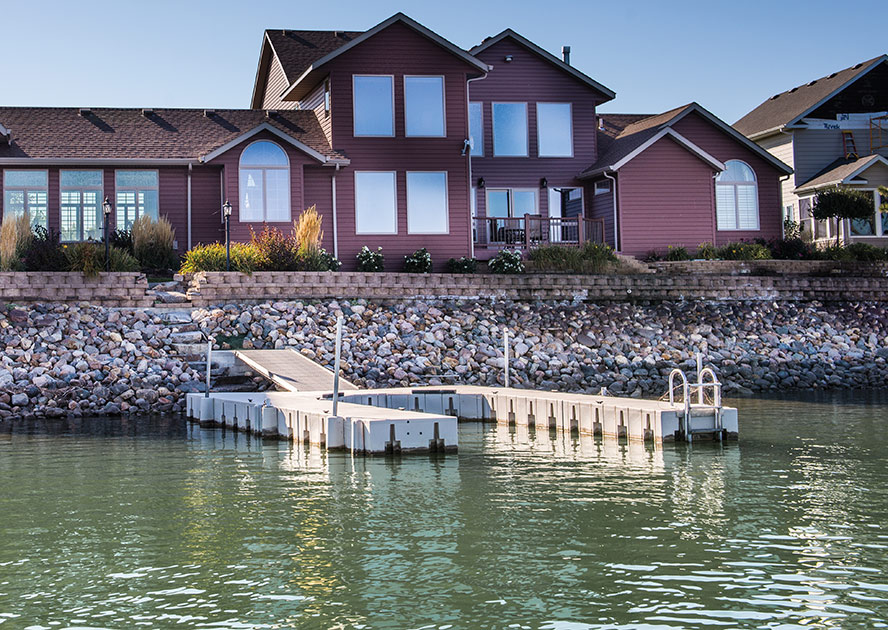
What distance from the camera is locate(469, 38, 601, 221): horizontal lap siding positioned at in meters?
31.7

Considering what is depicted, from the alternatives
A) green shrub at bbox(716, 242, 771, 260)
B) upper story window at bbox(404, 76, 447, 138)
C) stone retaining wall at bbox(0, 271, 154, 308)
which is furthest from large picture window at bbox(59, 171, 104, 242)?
green shrub at bbox(716, 242, 771, 260)

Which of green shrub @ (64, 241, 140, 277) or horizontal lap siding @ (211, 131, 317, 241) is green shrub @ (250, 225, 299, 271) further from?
green shrub @ (64, 241, 140, 277)

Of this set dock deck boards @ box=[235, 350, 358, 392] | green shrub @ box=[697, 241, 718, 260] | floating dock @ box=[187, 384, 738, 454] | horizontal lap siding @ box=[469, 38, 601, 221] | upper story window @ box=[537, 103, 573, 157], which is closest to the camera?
floating dock @ box=[187, 384, 738, 454]

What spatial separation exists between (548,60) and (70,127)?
1415 cm

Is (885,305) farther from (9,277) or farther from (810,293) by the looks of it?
(9,277)

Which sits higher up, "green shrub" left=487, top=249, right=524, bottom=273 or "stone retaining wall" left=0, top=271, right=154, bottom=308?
"green shrub" left=487, top=249, right=524, bottom=273

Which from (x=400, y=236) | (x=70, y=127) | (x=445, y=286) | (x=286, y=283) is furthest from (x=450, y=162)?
(x=70, y=127)

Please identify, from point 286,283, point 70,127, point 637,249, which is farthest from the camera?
point 637,249

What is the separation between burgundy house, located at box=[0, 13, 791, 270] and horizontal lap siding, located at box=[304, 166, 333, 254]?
1.5 inches

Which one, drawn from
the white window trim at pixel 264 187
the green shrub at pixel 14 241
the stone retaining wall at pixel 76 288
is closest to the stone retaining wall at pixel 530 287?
the stone retaining wall at pixel 76 288

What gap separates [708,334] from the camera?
25.6m

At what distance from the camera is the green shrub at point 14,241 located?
22.6 metres

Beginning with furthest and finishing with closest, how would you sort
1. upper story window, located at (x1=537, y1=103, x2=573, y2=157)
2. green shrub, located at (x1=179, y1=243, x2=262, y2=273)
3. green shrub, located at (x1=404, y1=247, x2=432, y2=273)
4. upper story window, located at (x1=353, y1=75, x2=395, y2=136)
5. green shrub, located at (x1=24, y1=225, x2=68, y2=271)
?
upper story window, located at (x1=537, y1=103, x2=573, y2=157)
upper story window, located at (x1=353, y1=75, x2=395, y2=136)
green shrub, located at (x1=404, y1=247, x2=432, y2=273)
green shrub, located at (x1=179, y1=243, x2=262, y2=273)
green shrub, located at (x1=24, y1=225, x2=68, y2=271)

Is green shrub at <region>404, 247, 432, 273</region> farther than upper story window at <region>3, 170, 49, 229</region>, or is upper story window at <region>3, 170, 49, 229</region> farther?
green shrub at <region>404, 247, 432, 273</region>
